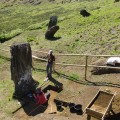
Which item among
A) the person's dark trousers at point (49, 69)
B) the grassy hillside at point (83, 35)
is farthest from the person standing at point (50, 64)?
the grassy hillside at point (83, 35)

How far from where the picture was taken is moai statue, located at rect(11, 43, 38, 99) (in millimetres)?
16453

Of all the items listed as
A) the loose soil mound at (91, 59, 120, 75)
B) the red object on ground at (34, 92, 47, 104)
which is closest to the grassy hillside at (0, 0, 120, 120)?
the loose soil mound at (91, 59, 120, 75)

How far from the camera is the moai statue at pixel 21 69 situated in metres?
16.5

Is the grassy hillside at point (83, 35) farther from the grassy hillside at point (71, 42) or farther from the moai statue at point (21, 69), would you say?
the moai statue at point (21, 69)

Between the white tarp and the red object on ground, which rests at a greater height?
the white tarp

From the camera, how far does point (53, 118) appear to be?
14.4 m

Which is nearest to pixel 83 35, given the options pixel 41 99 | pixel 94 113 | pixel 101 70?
pixel 101 70

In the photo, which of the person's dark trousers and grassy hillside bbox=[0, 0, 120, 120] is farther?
the person's dark trousers

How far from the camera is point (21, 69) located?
16.9 m

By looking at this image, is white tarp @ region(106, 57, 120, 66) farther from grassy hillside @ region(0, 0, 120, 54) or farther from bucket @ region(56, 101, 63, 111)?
bucket @ region(56, 101, 63, 111)

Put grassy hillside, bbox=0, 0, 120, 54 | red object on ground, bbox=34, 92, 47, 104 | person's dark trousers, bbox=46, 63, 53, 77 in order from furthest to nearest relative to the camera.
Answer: grassy hillside, bbox=0, 0, 120, 54 → person's dark trousers, bbox=46, 63, 53, 77 → red object on ground, bbox=34, 92, 47, 104

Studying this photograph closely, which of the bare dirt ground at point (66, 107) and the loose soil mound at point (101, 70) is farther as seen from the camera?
the loose soil mound at point (101, 70)

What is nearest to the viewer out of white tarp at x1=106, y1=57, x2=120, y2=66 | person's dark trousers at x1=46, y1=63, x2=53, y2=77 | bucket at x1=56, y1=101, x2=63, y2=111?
bucket at x1=56, y1=101, x2=63, y2=111

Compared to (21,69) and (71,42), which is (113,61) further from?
(71,42)
